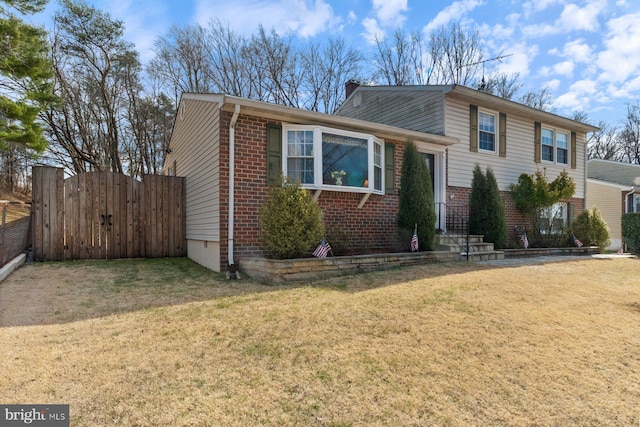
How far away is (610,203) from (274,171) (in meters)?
18.4

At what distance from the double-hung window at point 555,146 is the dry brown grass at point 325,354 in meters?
8.71

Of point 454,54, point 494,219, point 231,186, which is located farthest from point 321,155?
point 454,54

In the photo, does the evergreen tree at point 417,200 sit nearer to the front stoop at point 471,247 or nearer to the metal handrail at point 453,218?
the front stoop at point 471,247

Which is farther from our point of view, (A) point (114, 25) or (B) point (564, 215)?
(A) point (114, 25)

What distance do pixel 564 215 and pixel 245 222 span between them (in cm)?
1214

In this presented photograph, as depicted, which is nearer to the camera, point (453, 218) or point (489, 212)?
point (489, 212)

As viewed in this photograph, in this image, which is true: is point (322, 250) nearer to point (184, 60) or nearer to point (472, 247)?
point (472, 247)

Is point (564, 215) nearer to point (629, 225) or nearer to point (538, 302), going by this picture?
point (629, 225)

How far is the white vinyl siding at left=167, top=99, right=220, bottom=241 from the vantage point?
6699mm

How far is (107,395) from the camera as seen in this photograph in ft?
7.62

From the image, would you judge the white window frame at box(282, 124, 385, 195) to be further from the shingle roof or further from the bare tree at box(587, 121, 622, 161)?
the bare tree at box(587, 121, 622, 161)

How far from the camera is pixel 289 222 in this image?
5812 mm

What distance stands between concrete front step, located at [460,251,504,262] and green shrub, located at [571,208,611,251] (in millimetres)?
4213

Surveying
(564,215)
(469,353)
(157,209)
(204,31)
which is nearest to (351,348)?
(469,353)
